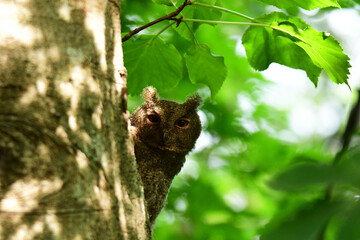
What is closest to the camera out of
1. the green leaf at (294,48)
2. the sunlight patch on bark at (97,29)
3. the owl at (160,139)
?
the sunlight patch on bark at (97,29)

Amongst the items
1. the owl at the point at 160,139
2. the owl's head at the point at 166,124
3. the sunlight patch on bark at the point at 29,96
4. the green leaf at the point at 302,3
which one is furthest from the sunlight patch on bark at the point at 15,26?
the owl's head at the point at 166,124

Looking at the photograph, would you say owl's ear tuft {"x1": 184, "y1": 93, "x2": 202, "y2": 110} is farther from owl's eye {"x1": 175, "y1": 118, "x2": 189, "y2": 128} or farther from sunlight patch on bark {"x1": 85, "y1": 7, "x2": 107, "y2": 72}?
sunlight patch on bark {"x1": 85, "y1": 7, "x2": 107, "y2": 72}

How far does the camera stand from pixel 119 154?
2.15 m

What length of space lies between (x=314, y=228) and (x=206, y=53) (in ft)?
7.37

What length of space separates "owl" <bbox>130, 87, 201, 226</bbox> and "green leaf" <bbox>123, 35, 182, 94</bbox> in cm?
134

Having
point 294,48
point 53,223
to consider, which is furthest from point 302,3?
point 53,223

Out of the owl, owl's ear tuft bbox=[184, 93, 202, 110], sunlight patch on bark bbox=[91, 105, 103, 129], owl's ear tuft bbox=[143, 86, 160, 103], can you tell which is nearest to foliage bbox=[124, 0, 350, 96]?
sunlight patch on bark bbox=[91, 105, 103, 129]

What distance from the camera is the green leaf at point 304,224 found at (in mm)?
878

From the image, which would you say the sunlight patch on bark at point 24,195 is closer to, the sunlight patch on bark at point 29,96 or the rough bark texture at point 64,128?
the rough bark texture at point 64,128

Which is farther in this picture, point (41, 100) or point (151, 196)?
point (151, 196)

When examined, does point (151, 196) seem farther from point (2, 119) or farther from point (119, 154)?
point (2, 119)

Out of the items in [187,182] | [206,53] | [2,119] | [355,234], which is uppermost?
[187,182]

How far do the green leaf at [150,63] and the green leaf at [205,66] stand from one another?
12cm

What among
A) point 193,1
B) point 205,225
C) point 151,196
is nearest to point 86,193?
point 193,1
